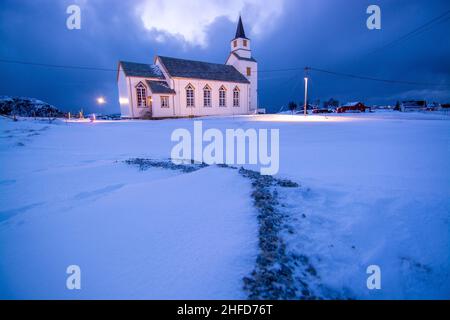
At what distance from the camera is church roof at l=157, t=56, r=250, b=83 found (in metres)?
32.4

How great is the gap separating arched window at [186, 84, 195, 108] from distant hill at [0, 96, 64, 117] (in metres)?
21.7

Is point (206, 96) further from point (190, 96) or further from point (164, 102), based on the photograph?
point (164, 102)

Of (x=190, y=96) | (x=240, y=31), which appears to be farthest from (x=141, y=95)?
(x=240, y=31)

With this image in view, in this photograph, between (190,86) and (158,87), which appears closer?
(158,87)

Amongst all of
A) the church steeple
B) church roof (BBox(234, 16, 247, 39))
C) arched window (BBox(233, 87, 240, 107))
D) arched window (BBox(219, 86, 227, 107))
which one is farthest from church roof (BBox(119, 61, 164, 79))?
church roof (BBox(234, 16, 247, 39))

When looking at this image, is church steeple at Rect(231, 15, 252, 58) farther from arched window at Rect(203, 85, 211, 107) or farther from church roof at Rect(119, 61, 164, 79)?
church roof at Rect(119, 61, 164, 79)

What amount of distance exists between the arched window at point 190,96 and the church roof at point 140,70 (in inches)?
166

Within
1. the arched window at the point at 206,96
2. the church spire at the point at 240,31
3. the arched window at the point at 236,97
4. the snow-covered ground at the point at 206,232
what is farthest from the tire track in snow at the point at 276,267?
the church spire at the point at 240,31

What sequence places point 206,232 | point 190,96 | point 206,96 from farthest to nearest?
1. point 206,96
2. point 190,96
3. point 206,232

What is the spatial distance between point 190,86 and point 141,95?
723 cm

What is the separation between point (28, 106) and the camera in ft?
127

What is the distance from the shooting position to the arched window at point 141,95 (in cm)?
3060

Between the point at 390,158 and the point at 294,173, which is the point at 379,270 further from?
the point at 390,158
